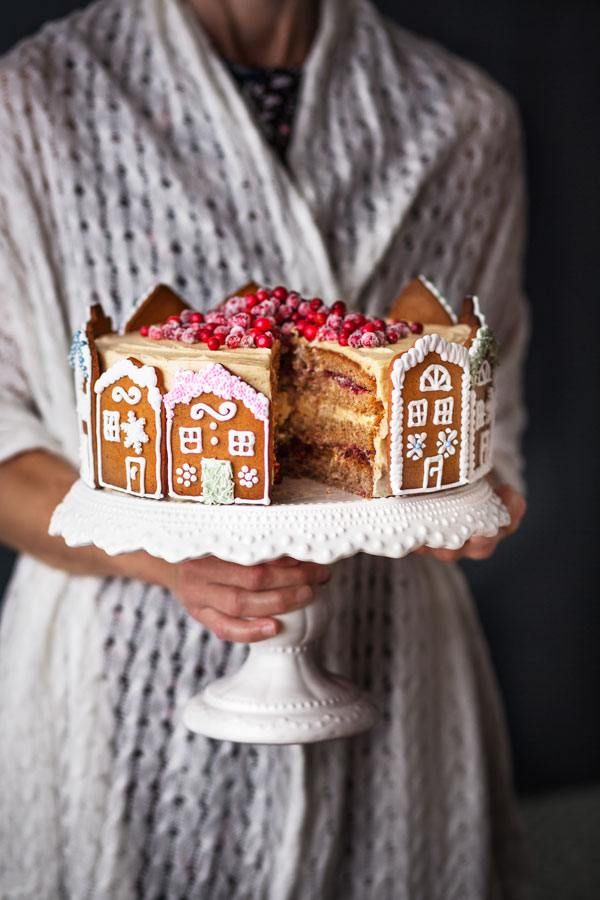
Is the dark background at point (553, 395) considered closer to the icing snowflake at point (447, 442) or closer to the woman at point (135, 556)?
the woman at point (135, 556)

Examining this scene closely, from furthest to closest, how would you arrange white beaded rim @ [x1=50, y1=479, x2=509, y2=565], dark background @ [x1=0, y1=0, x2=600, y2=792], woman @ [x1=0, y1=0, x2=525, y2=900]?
dark background @ [x1=0, y1=0, x2=600, y2=792]
woman @ [x1=0, y1=0, x2=525, y2=900]
white beaded rim @ [x1=50, y1=479, x2=509, y2=565]

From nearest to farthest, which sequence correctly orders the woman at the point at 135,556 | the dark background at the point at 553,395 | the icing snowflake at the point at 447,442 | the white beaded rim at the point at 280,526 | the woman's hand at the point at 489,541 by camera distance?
the white beaded rim at the point at 280,526 → the icing snowflake at the point at 447,442 → the woman's hand at the point at 489,541 → the woman at the point at 135,556 → the dark background at the point at 553,395

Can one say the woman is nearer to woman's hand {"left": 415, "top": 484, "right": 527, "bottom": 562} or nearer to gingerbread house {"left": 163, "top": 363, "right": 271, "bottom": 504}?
woman's hand {"left": 415, "top": 484, "right": 527, "bottom": 562}

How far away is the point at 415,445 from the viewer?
3.47 feet

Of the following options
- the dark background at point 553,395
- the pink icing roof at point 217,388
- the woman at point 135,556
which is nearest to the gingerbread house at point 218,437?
the pink icing roof at point 217,388

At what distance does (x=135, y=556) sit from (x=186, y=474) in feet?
0.98

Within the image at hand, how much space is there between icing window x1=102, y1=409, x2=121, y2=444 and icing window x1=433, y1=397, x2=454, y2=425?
0.30 meters

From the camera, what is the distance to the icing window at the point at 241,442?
1025mm

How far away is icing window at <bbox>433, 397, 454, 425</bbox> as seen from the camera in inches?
42.2

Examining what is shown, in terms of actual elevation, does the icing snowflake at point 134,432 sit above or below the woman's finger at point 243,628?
above

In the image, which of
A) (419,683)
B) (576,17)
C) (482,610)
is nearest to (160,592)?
(419,683)

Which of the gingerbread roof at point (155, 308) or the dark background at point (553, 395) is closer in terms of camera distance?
the gingerbread roof at point (155, 308)

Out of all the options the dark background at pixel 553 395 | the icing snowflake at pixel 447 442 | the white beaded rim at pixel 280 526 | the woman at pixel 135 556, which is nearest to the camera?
the white beaded rim at pixel 280 526

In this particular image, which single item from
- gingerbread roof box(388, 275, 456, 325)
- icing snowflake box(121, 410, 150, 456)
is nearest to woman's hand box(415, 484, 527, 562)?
gingerbread roof box(388, 275, 456, 325)
